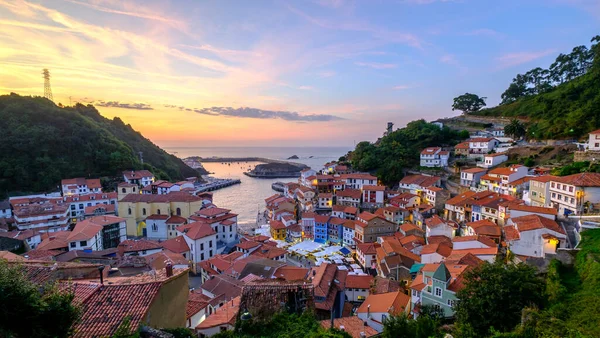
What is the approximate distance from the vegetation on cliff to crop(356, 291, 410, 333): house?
2587cm

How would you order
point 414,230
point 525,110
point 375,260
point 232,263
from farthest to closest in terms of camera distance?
point 525,110 < point 414,230 < point 375,260 < point 232,263

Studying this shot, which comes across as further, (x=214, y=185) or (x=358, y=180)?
(x=214, y=185)

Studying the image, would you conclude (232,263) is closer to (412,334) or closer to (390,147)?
(412,334)

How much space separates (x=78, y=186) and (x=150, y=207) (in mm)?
15913

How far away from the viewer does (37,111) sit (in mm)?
52438

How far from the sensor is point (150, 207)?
3186 cm

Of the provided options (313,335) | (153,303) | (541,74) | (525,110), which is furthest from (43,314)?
(541,74)

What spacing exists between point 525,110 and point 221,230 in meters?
50.5

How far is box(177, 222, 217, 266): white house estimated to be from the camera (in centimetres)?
2292

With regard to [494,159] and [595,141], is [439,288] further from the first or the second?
[494,159]

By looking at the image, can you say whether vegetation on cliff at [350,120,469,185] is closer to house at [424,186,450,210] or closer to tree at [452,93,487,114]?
house at [424,186,450,210]

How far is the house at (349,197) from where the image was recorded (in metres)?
34.6

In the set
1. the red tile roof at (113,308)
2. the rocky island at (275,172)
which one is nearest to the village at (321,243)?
the red tile roof at (113,308)

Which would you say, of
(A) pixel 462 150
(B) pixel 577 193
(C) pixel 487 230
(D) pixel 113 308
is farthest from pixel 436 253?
(A) pixel 462 150
